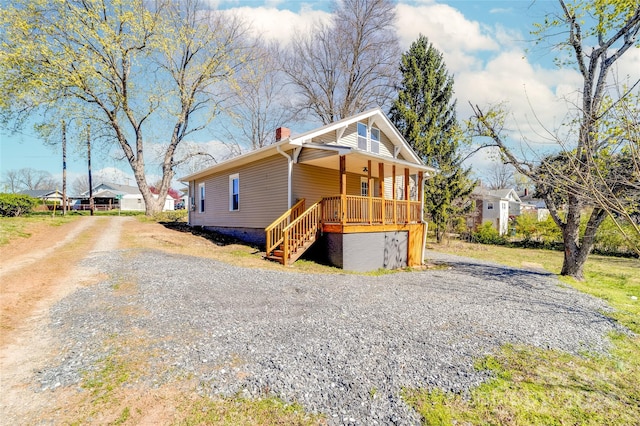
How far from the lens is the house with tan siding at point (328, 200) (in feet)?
32.1

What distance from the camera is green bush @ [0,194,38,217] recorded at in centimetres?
1734

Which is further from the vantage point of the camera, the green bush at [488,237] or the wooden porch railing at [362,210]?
the green bush at [488,237]

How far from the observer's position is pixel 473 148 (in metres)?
11.2

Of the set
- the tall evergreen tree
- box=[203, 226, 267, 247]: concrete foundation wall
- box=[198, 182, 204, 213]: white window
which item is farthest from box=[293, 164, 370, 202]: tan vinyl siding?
the tall evergreen tree

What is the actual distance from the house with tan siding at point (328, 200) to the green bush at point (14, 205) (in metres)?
12.1

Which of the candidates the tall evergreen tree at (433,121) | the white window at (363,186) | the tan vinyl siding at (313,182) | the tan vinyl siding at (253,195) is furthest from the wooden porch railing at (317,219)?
the tall evergreen tree at (433,121)

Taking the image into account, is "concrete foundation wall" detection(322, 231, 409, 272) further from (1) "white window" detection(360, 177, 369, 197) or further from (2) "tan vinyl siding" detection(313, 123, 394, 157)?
(2) "tan vinyl siding" detection(313, 123, 394, 157)

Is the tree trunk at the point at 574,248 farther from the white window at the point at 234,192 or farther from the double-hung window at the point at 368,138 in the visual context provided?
the white window at the point at 234,192

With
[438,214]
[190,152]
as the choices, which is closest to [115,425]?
[438,214]

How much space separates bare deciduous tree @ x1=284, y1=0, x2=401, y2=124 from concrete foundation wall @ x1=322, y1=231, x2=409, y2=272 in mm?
15169

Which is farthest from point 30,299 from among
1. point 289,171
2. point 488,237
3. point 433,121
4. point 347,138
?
point 488,237

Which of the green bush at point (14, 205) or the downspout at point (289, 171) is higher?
the downspout at point (289, 171)

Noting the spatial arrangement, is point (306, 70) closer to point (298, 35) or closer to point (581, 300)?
point (298, 35)

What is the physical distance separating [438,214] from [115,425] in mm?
19663
